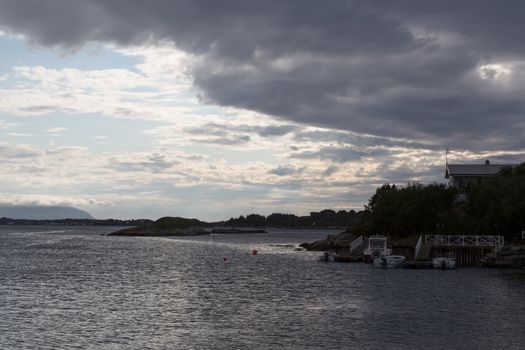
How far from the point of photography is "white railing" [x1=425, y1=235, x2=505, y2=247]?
298ft

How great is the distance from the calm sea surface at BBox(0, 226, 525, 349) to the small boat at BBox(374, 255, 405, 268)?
717 centimetres

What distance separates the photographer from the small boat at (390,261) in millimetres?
88500

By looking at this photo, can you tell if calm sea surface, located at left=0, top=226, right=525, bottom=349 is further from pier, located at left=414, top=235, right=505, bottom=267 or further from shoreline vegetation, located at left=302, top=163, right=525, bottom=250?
shoreline vegetation, located at left=302, top=163, right=525, bottom=250

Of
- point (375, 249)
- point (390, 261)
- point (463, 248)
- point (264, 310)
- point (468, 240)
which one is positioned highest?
point (468, 240)

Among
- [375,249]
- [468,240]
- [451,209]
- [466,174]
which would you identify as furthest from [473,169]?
[375,249]

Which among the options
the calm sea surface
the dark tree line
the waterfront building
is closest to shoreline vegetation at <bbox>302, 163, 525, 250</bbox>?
the dark tree line

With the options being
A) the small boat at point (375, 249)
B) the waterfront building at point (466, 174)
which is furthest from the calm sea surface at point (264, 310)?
the waterfront building at point (466, 174)

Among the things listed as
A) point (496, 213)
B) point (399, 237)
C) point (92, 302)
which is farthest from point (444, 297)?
point (399, 237)

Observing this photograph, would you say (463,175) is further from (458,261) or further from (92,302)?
(92,302)

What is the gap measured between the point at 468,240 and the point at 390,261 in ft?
43.4

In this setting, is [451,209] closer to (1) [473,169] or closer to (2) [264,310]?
(1) [473,169]

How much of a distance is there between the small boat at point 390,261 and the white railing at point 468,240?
27.5 ft

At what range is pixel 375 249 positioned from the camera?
319ft

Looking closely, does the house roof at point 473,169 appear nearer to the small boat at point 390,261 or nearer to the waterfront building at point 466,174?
the waterfront building at point 466,174
